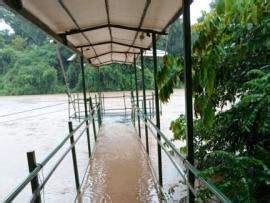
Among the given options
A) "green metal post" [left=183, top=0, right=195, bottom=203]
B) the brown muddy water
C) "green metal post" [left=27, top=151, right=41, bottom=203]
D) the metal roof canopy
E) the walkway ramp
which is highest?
the metal roof canopy

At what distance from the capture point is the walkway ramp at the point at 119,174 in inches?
191

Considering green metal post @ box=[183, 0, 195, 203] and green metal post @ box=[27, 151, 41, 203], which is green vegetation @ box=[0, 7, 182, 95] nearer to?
green metal post @ box=[183, 0, 195, 203]

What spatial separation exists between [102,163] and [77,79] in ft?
92.8

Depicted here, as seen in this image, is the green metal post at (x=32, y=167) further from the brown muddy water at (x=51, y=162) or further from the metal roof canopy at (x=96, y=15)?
the metal roof canopy at (x=96, y=15)

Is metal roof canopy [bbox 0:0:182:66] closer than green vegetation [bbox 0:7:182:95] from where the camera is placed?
Yes

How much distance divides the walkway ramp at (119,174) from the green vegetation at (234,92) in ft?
5.45

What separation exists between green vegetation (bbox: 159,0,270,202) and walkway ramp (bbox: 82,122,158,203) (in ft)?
→ 5.45

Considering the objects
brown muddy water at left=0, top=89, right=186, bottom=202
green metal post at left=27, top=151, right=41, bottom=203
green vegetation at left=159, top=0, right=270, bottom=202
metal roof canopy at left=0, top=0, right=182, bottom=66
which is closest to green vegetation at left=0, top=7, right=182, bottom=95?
brown muddy water at left=0, top=89, right=186, bottom=202

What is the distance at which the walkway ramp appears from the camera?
485cm

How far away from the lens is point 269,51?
2.90 m

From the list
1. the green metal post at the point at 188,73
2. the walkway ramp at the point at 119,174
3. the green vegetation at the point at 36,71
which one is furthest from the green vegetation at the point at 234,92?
the green vegetation at the point at 36,71

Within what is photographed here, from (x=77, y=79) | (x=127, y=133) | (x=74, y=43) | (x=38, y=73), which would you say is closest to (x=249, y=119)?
(x=74, y=43)

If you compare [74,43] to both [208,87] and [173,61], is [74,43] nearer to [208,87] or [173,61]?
[173,61]

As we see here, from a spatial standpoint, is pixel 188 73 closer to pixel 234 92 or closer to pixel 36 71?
pixel 234 92
